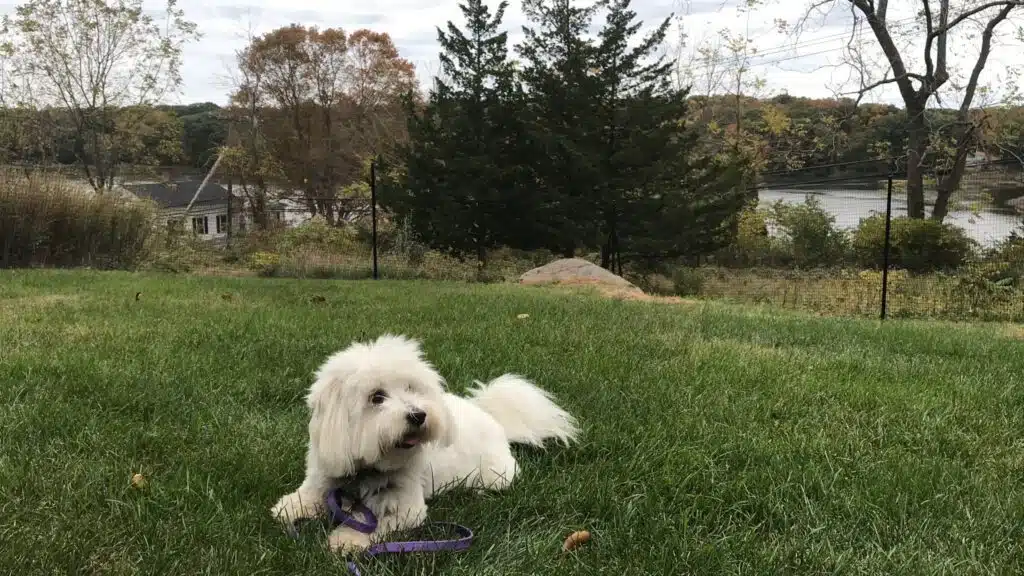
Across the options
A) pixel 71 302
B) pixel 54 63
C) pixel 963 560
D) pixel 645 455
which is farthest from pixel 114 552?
pixel 54 63

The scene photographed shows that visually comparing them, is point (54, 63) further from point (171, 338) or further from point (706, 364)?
point (706, 364)

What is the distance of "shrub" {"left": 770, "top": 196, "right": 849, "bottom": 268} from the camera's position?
810 inches

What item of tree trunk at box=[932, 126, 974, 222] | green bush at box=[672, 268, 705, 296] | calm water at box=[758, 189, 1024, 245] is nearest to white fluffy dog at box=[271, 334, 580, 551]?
green bush at box=[672, 268, 705, 296]

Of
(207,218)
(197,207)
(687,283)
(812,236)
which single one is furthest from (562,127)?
(197,207)

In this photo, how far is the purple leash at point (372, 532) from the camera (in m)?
1.96

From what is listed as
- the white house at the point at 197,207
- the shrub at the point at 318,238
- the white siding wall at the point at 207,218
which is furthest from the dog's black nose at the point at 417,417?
the white siding wall at the point at 207,218

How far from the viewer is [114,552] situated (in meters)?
1.98

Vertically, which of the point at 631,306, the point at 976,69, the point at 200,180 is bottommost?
the point at 631,306

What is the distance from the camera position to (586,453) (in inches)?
116

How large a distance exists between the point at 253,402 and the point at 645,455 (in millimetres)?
2020

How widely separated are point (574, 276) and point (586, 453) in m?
10.8

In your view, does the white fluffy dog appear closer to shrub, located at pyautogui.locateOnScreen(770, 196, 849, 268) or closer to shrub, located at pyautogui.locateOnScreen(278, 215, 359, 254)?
shrub, located at pyautogui.locateOnScreen(278, 215, 359, 254)

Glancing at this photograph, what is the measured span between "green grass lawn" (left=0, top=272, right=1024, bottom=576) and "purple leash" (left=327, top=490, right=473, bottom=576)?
0.04 metres

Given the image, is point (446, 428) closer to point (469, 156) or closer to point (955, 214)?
point (469, 156)
